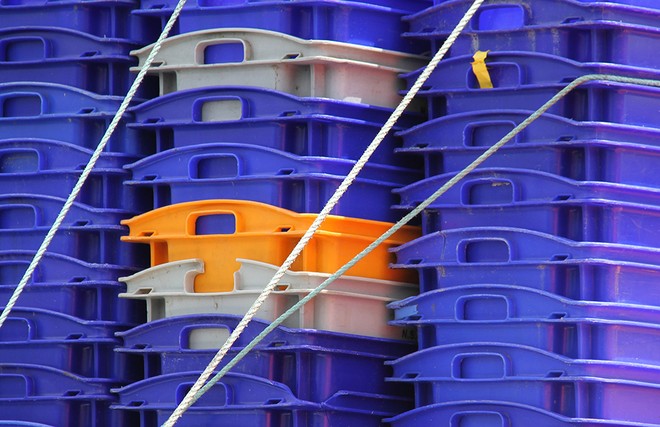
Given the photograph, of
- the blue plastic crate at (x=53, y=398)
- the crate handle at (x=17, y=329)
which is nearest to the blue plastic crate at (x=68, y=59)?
the crate handle at (x=17, y=329)

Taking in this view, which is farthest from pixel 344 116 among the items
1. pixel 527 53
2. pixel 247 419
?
pixel 247 419

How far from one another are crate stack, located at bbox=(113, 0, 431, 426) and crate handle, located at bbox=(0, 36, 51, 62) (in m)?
0.43

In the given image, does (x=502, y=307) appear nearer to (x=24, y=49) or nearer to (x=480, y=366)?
(x=480, y=366)

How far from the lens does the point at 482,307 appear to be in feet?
18.9

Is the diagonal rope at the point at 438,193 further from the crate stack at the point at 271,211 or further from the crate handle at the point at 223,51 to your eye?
the crate handle at the point at 223,51

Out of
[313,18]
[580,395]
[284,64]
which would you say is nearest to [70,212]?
[284,64]

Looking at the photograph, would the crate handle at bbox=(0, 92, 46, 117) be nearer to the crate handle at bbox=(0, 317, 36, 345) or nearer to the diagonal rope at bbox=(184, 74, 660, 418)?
the crate handle at bbox=(0, 317, 36, 345)

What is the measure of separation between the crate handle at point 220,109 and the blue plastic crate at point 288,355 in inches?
27.0

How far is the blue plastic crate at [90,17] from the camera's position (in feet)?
21.0

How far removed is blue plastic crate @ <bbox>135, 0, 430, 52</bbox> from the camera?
6027mm

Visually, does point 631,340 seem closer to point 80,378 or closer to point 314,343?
point 314,343

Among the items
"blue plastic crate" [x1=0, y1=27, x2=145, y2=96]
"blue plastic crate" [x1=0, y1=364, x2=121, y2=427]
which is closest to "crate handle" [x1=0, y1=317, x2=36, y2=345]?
"blue plastic crate" [x1=0, y1=364, x2=121, y2=427]

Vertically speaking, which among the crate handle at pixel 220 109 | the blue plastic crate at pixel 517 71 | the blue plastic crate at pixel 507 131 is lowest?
the blue plastic crate at pixel 507 131

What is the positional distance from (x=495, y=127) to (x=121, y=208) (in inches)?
52.8
